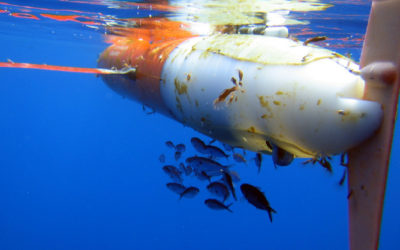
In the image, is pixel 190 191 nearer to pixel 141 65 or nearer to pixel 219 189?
pixel 219 189

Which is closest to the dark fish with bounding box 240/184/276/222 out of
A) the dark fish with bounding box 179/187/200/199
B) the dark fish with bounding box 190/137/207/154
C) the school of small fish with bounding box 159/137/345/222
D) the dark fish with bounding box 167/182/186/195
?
the school of small fish with bounding box 159/137/345/222

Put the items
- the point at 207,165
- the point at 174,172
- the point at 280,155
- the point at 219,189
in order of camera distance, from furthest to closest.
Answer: the point at 174,172, the point at 219,189, the point at 207,165, the point at 280,155

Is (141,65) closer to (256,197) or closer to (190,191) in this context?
(256,197)

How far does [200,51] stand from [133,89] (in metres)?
1.97

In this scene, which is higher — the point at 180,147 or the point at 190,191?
the point at 180,147

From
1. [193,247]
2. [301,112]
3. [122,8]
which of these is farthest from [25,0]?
[193,247]

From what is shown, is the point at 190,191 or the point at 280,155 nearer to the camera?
the point at 280,155

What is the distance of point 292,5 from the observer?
6.74 meters

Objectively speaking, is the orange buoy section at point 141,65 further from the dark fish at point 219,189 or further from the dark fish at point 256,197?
the dark fish at point 219,189

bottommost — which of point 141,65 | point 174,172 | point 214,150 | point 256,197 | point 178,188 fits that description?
point 178,188

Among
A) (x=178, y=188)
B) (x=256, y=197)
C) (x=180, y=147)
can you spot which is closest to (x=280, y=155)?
(x=256, y=197)

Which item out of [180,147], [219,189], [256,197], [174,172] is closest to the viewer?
[256,197]

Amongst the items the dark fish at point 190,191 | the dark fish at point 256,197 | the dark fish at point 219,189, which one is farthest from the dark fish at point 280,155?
the dark fish at point 190,191

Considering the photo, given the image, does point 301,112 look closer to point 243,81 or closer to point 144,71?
point 243,81
